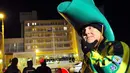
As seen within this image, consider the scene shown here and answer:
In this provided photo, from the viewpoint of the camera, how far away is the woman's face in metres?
2.03

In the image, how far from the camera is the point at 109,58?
75.4 inches

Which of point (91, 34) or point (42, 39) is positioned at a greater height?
point (91, 34)

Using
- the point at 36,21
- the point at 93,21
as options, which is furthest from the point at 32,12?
the point at 93,21

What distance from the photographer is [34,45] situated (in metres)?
95.5

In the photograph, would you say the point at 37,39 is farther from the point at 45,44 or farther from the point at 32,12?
the point at 32,12

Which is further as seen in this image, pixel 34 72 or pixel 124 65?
pixel 34 72

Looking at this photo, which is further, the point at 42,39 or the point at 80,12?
the point at 42,39

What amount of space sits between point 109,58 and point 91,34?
0.21 metres

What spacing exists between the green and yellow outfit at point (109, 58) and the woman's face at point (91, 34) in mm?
61

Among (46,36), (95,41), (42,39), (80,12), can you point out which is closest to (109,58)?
(95,41)

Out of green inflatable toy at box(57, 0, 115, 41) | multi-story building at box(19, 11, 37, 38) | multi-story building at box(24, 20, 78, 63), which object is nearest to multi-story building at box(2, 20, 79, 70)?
multi-story building at box(24, 20, 78, 63)

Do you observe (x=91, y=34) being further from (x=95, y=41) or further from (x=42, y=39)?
(x=42, y=39)

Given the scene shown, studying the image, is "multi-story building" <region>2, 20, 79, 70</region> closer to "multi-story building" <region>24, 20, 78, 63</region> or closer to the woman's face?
"multi-story building" <region>24, 20, 78, 63</region>

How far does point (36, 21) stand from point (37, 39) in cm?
573
